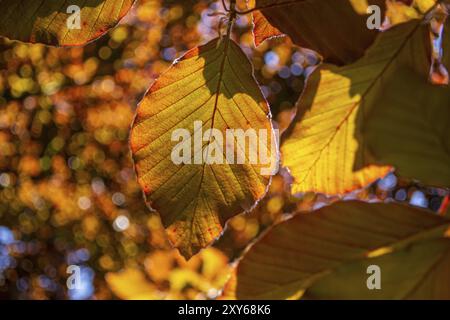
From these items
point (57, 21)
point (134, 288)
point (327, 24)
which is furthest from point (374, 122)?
point (134, 288)

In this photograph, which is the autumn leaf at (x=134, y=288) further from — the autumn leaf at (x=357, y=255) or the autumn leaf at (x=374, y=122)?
the autumn leaf at (x=357, y=255)

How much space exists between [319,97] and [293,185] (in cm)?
12

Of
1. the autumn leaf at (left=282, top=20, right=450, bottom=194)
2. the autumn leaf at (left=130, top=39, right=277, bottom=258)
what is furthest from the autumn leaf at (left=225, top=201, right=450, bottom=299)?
the autumn leaf at (left=130, top=39, right=277, bottom=258)

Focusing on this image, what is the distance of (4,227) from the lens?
597 cm

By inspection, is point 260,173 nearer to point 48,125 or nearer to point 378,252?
point 378,252

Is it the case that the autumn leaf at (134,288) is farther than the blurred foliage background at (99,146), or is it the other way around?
the blurred foliage background at (99,146)

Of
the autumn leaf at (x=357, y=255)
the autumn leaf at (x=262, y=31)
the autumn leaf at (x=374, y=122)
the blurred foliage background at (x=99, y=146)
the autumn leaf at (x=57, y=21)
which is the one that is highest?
the autumn leaf at (x=57, y=21)

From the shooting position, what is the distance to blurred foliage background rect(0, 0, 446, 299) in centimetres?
534

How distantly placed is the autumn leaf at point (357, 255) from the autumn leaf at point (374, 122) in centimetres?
3

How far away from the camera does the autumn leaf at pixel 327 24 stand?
520mm

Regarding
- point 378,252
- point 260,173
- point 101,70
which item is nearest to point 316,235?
point 378,252

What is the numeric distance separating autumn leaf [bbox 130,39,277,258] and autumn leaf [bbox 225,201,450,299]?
0.18 meters

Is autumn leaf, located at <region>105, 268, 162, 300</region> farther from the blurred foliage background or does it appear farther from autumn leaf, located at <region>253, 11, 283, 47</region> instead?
the blurred foliage background

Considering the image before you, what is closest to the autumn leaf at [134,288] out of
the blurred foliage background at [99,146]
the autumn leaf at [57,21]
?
the autumn leaf at [57,21]
